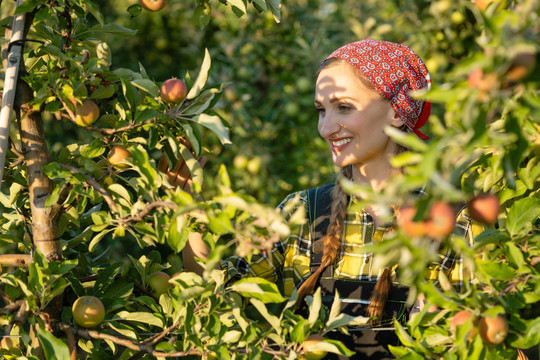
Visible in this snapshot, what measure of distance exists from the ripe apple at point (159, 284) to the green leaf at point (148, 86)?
0.39m

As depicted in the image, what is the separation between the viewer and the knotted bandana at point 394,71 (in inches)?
56.3

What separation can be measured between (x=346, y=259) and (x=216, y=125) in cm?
55

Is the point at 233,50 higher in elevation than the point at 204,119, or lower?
lower

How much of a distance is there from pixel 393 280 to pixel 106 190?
2.18 ft

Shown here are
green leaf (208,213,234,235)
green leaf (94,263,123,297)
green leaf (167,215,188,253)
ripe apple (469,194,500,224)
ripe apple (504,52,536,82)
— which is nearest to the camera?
ripe apple (504,52,536,82)

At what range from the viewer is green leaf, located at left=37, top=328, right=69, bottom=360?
0.99 meters

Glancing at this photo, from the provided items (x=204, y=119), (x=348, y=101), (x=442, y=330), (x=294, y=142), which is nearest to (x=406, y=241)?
(x=442, y=330)

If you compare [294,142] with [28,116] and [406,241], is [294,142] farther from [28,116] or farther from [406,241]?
[406,241]

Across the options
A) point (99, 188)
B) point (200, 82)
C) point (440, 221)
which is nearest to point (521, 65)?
point (440, 221)

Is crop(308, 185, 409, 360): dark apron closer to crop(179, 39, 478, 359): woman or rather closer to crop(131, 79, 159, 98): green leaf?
crop(179, 39, 478, 359): woman

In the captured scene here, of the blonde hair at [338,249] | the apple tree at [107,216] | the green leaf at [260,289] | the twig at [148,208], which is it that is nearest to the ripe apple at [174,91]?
the apple tree at [107,216]

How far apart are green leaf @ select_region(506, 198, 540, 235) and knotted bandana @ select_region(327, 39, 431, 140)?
19.3 inches

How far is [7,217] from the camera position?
128 centimetres

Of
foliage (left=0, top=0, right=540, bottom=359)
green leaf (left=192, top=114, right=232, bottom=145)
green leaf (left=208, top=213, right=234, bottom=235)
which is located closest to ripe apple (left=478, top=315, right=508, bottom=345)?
foliage (left=0, top=0, right=540, bottom=359)
